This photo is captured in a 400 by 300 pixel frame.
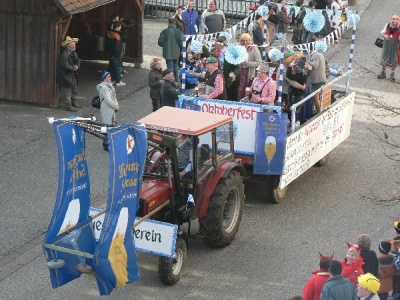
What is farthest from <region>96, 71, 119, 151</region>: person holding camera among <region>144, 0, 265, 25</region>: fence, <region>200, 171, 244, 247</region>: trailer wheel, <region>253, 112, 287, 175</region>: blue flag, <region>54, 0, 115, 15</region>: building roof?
<region>144, 0, 265, 25</region>: fence

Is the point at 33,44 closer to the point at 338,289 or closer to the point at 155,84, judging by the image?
the point at 155,84

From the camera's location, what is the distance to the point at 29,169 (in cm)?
1667

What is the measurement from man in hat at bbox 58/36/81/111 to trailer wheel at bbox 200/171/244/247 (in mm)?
7023

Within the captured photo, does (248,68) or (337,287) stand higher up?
(248,68)

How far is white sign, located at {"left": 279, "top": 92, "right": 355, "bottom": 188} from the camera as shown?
50.1 ft

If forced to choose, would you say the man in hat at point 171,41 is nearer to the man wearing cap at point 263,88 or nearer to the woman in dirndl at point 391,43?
the woman in dirndl at point 391,43

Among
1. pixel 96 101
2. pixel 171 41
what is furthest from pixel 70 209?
pixel 171 41

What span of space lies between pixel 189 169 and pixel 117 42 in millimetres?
9407

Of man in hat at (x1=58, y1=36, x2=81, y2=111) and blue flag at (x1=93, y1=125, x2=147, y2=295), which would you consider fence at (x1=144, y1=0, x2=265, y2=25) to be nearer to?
man in hat at (x1=58, y1=36, x2=81, y2=111)

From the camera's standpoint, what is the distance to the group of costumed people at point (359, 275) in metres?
10.3

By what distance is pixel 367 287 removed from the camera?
406 inches

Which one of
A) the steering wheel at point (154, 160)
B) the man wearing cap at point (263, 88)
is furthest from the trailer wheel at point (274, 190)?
the steering wheel at point (154, 160)

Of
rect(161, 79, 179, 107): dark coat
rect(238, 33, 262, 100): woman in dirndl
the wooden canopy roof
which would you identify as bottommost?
rect(161, 79, 179, 107): dark coat

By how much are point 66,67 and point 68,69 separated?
0.06 meters
